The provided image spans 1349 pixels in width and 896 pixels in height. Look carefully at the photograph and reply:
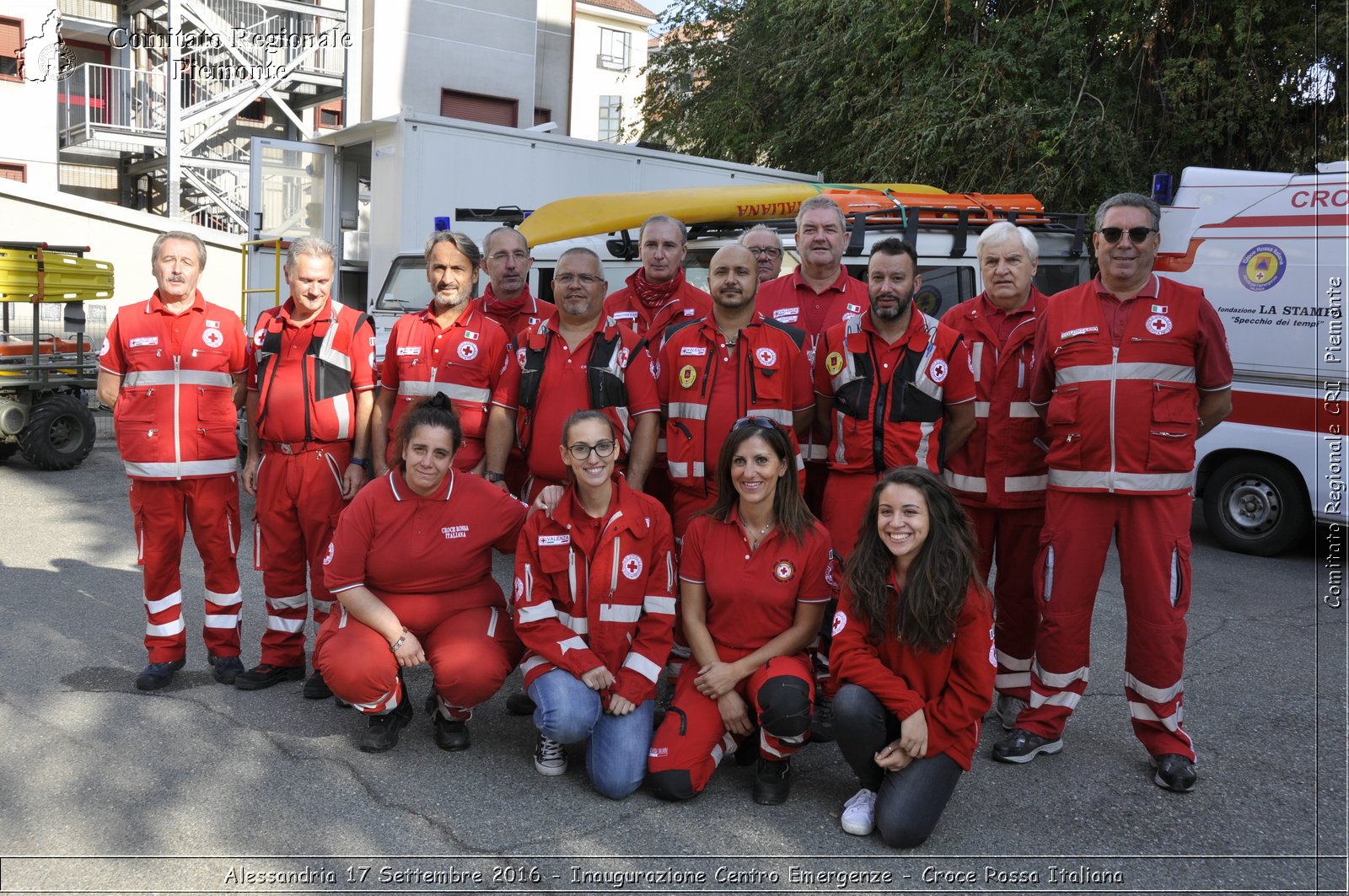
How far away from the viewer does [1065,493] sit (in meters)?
4.36

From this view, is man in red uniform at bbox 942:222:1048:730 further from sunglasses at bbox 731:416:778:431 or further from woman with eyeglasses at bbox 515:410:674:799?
woman with eyeglasses at bbox 515:410:674:799

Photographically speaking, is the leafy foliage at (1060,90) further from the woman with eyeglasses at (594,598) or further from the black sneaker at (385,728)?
the black sneaker at (385,728)

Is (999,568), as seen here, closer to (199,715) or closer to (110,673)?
(199,715)

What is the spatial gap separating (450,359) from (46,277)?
793cm

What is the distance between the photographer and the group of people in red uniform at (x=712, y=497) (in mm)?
3867

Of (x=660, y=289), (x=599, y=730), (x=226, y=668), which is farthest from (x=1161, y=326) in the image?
(x=226, y=668)

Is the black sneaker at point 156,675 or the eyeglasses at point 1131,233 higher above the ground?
the eyeglasses at point 1131,233

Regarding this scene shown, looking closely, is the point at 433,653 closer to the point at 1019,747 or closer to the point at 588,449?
the point at 588,449

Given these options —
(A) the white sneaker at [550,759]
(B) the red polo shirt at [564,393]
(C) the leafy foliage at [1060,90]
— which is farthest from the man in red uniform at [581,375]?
(C) the leafy foliage at [1060,90]

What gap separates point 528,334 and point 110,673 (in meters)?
2.48

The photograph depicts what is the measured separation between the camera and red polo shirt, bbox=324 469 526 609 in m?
4.26

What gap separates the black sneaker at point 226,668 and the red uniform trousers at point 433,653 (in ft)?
2.95

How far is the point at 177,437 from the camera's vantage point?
16.2ft

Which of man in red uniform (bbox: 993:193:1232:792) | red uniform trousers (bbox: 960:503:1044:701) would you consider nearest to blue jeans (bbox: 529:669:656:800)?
man in red uniform (bbox: 993:193:1232:792)
